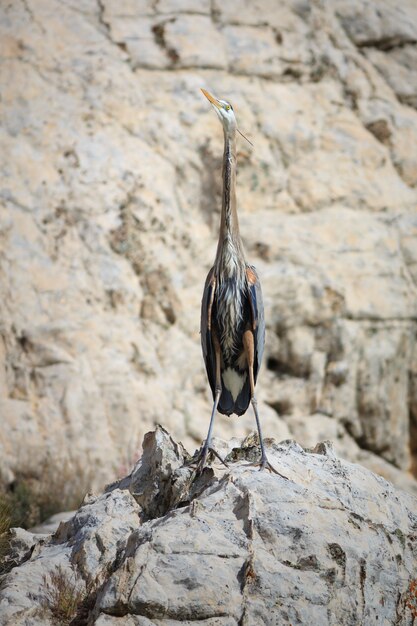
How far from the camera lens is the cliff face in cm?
841

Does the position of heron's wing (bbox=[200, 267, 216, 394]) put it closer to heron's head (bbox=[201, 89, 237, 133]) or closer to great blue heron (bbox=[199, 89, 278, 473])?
great blue heron (bbox=[199, 89, 278, 473])

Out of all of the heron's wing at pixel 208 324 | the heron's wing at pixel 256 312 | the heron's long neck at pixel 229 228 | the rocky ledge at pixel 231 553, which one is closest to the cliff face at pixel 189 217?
the heron's wing at pixel 208 324

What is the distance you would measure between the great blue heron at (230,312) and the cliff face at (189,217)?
9.82 ft

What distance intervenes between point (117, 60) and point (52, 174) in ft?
6.98

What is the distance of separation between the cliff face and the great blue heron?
2993mm

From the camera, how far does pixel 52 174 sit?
912 centimetres

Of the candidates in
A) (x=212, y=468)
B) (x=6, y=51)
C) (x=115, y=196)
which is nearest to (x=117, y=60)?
(x=6, y=51)

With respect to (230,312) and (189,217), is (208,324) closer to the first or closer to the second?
(230,312)

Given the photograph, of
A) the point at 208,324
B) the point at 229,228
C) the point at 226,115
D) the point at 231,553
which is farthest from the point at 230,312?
the point at 231,553

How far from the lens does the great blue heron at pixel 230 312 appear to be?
5219 mm

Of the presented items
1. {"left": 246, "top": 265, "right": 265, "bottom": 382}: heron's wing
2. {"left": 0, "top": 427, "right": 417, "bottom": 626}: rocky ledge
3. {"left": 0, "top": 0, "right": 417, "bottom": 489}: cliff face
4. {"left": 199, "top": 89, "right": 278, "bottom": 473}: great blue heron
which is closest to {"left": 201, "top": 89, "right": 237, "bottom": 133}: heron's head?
Answer: {"left": 199, "top": 89, "right": 278, "bottom": 473}: great blue heron

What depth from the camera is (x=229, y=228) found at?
534 cm

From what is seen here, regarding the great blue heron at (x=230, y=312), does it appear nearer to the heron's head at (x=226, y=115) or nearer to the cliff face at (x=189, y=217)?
the heron's head at (x=226, y=115)

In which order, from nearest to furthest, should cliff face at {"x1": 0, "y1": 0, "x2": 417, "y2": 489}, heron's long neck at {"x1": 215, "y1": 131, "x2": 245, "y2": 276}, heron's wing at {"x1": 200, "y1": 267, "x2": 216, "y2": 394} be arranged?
heron's wing at {"x1": 200, "y1": 267, "x2": 216, "y2": 394} → heron's long neck at {"x1": 215, "y1": 131, "x2": 245, "y2": 276} → cliff face at {"x1": 0, "y1": 0, "x2": 417, "y2": 489}
